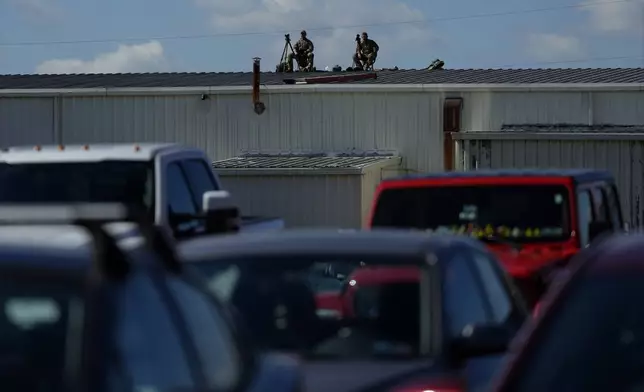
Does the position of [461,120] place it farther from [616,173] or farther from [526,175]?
[526,175]

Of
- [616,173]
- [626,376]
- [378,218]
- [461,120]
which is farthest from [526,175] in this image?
[461,120]

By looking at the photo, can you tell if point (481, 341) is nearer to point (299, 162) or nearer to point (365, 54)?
→ point (299, 162)

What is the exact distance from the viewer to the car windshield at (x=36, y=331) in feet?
12.3

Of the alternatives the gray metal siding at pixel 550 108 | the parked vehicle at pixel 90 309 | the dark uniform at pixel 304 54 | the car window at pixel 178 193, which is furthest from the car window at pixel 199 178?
the dark uniform at pixel 304 54

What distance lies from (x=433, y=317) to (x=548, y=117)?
25.8 m

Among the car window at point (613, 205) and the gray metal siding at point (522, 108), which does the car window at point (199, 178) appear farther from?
the gray metal siding at point (522, 108)

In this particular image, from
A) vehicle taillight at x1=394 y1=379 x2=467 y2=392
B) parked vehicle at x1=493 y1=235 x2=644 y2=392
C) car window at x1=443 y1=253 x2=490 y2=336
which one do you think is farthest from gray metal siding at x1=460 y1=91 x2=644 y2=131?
parked vehicle at x1=493 y1=235 x2=644 y2=392

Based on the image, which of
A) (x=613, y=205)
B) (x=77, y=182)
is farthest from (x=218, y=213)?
(x=613, y=205)

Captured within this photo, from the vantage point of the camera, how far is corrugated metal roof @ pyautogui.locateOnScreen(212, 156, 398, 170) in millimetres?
29688

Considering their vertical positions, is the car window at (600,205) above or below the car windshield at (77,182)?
below

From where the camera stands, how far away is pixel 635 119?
31406 millimetres

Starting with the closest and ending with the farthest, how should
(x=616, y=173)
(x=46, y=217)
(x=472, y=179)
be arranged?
1. (x=46, y=217)
2. (x=472, y=179)
3. (x=616, y=173)

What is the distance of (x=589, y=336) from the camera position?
14.2 ft

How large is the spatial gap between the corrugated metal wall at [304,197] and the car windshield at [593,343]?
24.5 m
